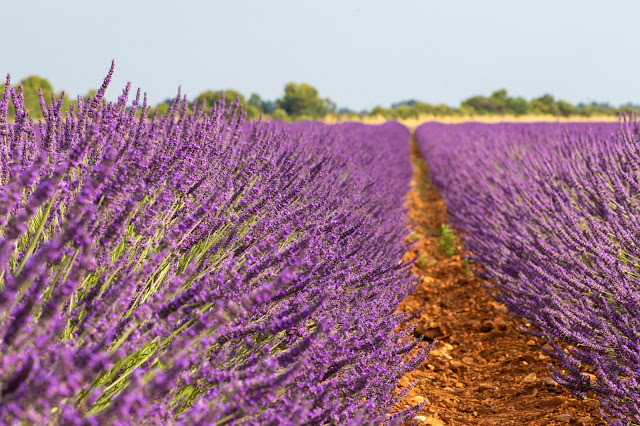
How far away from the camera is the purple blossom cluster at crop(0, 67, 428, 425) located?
887mm

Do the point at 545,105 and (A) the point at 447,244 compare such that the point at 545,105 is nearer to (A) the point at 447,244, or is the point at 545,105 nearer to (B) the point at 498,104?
(B) the point at 498,104

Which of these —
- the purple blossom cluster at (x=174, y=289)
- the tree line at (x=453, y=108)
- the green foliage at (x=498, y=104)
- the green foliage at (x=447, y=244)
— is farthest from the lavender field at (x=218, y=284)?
the green foliage at (x=498, y=104)

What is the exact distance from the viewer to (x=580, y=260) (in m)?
2.73

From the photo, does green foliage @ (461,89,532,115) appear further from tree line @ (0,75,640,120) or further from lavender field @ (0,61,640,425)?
lavender field @ (0,61,640,425)

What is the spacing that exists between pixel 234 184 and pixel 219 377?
1346mm

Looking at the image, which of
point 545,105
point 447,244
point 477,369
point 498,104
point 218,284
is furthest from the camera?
point 498,104

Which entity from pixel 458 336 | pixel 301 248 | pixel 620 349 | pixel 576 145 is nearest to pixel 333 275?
pixel 301 248

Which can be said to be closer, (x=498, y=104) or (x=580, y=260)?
(x=580, y=260)

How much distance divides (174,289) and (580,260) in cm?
237

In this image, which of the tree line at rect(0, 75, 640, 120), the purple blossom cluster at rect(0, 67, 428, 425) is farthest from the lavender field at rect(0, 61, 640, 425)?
the tree line at rect(0, 75, 640, 120)

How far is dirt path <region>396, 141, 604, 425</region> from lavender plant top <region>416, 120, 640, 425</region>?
0.73ft

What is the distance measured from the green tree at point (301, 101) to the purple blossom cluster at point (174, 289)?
43413 millimetres

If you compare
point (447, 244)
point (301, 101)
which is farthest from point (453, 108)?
point (447, 244)

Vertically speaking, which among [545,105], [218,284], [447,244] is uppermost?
[545,105]
